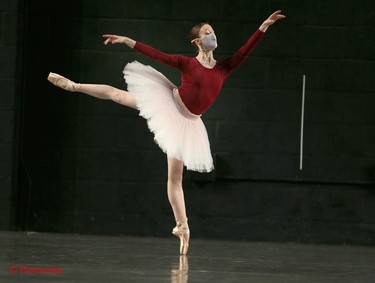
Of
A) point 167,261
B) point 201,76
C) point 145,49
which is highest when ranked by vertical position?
point 145,49

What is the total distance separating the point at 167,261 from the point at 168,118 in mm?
871

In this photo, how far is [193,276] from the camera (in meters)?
4.20

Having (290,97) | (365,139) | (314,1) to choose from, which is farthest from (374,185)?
(314,1)

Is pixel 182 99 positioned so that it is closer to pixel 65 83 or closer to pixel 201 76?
pixel 201 76

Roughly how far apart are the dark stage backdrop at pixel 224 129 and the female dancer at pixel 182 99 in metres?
1.55

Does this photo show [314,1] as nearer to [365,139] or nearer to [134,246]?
[365,139]

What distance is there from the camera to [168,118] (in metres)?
5.21

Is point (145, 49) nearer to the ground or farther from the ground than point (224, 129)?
farther from the ground

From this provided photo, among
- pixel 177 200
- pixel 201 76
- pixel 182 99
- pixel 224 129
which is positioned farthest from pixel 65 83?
pixel 224 129

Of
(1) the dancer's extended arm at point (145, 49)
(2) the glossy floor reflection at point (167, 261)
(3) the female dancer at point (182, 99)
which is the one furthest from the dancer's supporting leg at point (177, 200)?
(1) the dancer's extended arm at point (145, 49)

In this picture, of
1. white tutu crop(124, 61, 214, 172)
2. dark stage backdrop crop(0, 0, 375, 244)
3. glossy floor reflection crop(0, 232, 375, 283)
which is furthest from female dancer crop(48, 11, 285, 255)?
dark stage backdrop crop(0, 0, 375, 244)

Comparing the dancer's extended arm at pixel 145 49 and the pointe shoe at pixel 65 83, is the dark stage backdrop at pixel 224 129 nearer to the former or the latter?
the pointe shoe at pixel 65 83

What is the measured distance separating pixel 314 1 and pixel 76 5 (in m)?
1.90

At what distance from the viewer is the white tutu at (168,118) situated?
5.14 m
